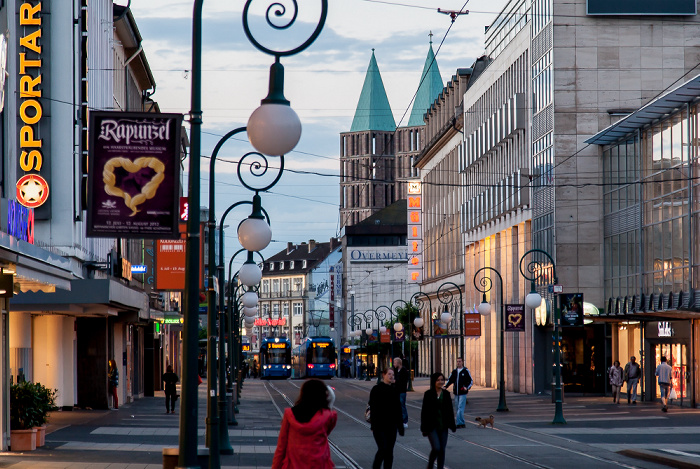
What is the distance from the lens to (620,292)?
49.4m

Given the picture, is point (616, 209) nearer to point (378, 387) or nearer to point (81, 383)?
point (81, 383)

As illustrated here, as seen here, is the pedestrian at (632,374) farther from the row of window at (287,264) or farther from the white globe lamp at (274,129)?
the row of window at (287,264)

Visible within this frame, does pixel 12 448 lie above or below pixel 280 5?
below

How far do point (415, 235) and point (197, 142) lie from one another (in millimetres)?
90023

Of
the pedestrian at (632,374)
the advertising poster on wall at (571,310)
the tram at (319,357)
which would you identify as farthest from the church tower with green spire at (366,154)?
the advertising poster on wall at (571,310)

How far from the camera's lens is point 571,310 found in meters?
40.9

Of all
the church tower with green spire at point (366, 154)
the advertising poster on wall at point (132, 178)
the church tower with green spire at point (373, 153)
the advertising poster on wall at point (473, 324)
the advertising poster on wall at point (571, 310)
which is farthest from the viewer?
the church tower with green spire at point (366, 154)

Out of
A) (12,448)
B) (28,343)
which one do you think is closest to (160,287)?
(28,343)

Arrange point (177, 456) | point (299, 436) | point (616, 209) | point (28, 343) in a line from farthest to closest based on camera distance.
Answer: point (616, 209), point (28, 343), point (177, 456), point (299, 436)

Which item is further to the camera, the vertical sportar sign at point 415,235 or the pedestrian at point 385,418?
the vertical sportar sign at point 415,235

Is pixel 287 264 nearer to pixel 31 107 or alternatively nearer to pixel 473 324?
pixel 473 324

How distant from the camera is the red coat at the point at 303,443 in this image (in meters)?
9.61

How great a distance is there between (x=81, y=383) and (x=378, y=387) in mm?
26028

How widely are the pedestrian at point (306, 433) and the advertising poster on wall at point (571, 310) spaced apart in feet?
96.0
